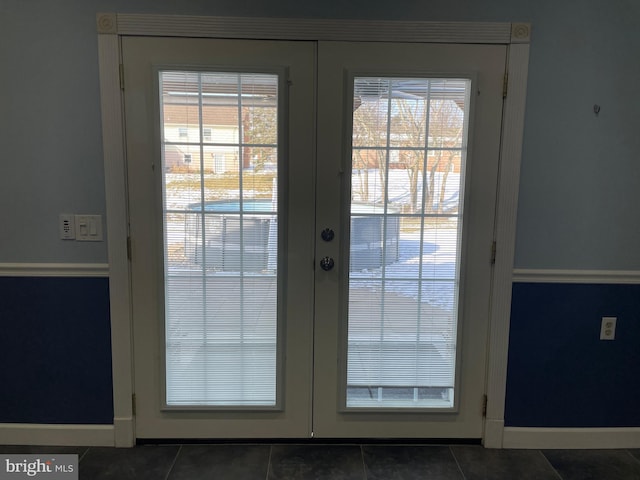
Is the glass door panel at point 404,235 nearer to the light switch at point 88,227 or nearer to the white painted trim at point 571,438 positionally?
the white painted trim at point 571,438

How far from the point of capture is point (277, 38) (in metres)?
1.92

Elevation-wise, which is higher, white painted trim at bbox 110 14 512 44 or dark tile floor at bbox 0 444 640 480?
white painted trim at bbox 110 14 512 44

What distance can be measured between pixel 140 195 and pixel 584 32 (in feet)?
7.06

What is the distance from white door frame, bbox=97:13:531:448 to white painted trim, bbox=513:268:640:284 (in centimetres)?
8

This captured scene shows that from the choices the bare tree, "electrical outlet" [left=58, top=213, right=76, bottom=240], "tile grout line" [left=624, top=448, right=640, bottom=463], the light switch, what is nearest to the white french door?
the bare tree

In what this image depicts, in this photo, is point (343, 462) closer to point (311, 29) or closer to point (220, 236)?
point (220, 236)

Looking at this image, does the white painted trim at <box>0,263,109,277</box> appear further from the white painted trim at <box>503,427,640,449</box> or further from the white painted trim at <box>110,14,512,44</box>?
the white painted trim at <box>503,427,640,449</box>

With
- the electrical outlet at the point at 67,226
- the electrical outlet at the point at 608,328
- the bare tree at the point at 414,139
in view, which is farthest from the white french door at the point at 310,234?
the electrical outlet at the point at 608,328

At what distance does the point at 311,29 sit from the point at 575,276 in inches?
66.5

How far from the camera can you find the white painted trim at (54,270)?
80.0 inches

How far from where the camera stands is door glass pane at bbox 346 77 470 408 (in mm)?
1964

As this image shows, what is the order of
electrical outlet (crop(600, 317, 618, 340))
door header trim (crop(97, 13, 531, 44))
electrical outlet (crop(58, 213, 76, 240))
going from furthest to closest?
electrical outlet (crop(600, 317, 618, 340))
electrical outlet (crop(58, 213, 76, 240))
door header trim (crop(97, 13, 531, 44))

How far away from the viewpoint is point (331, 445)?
215 centimetres

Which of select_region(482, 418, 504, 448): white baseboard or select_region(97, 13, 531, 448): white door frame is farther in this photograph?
select_region(482, 418, 504, 448): white baseboard
